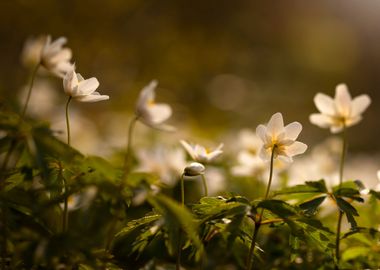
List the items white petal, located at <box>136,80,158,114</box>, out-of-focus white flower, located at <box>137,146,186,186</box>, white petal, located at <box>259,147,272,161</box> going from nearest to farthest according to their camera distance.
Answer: white petal, located at <box>136,80,158,114</box> < white petal, located at <box>259,147,272,161</box> < out-of-focus white flower, located at <box>137,146,186,186</box>

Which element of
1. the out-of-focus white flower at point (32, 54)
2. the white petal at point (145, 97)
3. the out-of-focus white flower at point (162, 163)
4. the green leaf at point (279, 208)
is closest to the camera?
the green leaf at point (279, 208)

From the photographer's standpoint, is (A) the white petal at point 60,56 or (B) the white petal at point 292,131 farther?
(A) the white petal at point 60,56

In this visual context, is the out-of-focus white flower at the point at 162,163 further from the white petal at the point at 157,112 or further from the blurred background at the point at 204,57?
the blurred background at the point at 204,57

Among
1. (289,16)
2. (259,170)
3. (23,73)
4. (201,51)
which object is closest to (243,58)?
(201,51)

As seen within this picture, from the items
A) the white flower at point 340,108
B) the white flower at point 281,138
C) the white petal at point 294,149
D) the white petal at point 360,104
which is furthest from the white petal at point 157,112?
the white petal at point 360,104

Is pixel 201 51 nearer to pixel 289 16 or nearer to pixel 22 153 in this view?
pixel 289 16

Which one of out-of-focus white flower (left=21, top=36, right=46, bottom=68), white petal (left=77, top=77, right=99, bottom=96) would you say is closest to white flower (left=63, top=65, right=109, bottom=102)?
white petal (left=77, top=77, right=99, bottom=96)

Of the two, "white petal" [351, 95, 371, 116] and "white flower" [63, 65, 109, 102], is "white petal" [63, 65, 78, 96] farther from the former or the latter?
"white petal" [351, 95, 371, 116]
